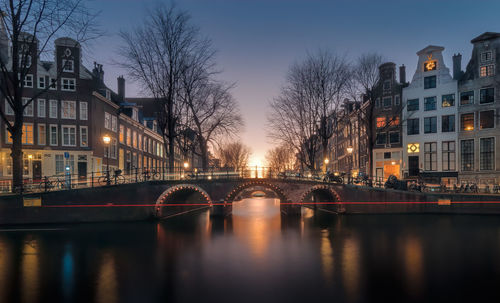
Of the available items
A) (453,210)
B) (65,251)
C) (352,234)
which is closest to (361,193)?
(453,210)

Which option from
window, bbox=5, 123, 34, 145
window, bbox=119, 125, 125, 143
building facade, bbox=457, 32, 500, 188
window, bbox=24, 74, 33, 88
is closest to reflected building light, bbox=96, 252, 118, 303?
window, bbox=5, 123, 34, 145

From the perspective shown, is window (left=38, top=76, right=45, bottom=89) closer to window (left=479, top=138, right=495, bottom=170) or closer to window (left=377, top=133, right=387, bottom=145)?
window (left=377, top=133, right=387, bottom=145)

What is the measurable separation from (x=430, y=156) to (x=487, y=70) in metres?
12.7

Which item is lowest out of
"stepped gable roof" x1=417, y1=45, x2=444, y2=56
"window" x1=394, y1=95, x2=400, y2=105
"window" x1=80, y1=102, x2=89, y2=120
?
"window" x1=80, y1=102, x2=89, y2=120

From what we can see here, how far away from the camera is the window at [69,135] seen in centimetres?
4222

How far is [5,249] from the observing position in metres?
18.7

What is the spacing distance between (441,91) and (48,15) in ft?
153

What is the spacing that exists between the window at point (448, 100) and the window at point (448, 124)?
5.25 feet

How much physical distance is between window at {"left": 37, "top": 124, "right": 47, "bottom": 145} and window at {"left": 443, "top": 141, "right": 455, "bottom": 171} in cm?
4941

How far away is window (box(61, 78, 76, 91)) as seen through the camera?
42.1 metres

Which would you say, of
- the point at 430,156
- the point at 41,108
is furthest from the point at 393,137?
the point at 41,108

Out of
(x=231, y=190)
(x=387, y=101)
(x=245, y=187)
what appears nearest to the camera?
(x=231, y=190)

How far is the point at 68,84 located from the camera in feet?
139

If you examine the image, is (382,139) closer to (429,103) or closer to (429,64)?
(429,103)
